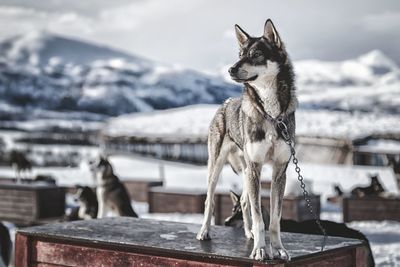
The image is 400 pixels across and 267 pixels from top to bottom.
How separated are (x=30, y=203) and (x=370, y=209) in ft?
20.9

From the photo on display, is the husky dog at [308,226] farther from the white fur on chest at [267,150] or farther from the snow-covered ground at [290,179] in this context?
the snow-covered ground at [290,179]

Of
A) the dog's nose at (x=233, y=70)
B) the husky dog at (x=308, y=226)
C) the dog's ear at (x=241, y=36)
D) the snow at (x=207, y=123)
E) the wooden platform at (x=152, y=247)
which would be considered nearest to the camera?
the dog's nose at (x=233, y=70)

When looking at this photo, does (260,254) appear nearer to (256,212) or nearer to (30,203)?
(256,212)

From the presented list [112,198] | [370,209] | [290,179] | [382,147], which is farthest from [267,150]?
[382,147]

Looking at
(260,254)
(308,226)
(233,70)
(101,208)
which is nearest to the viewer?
(233,70)

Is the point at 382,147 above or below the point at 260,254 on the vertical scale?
above

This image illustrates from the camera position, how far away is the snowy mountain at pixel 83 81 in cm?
2578

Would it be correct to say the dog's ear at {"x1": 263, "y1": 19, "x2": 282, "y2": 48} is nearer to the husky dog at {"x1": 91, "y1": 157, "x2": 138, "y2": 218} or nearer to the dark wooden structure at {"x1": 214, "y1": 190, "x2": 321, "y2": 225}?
the husky dog at {"x1": 91, "y1": 157, "x2": 138, "y2": 218}

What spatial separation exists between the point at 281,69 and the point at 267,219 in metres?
2.05

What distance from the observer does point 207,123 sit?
24.1 m

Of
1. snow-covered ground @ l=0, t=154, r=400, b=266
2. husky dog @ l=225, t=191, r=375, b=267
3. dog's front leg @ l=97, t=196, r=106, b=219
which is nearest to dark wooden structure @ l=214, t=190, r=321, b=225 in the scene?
snow-covered ground @ l=0, t=154, r=400, b=266

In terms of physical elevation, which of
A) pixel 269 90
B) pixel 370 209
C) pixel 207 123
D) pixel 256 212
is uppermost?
pixel 207 123

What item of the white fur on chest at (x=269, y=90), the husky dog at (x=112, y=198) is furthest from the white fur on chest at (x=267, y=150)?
the husky dog at (x=112, y=198)

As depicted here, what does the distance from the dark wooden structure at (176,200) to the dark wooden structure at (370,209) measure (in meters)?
2.80
